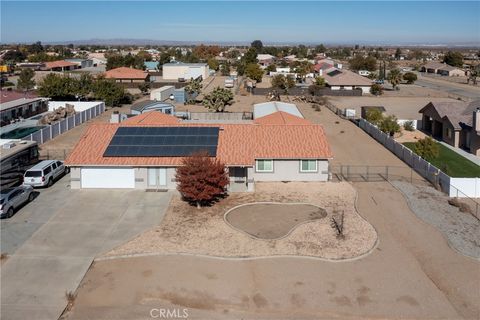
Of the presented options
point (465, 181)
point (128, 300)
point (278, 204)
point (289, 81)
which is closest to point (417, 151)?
point (465, 181)

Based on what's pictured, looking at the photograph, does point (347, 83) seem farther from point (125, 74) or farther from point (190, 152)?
point (190, 152)

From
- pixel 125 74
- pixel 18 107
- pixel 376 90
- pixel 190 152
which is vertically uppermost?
pixel 125 74

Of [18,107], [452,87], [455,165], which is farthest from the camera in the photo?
[452,87]

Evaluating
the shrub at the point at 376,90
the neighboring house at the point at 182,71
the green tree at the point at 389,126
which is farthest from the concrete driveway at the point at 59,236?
the neighboring house at the point at 182,71

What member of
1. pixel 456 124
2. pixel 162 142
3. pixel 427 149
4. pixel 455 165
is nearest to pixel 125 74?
pixel 456 124

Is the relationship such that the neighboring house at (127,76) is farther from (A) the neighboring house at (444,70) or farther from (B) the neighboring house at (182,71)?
(A) the neighboring house at (444,70)
